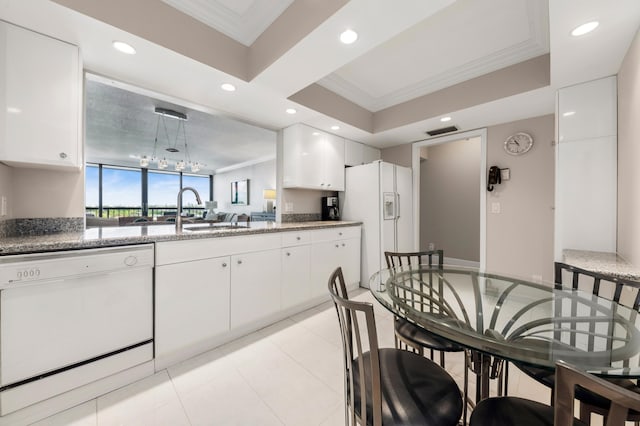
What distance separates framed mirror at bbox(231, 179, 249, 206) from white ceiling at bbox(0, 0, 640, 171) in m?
5.78

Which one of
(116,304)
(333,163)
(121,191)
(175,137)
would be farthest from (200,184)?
(116,304)

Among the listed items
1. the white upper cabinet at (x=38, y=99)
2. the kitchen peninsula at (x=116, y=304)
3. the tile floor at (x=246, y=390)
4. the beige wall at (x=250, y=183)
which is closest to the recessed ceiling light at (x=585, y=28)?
the tile floor at (x=246, y=390)

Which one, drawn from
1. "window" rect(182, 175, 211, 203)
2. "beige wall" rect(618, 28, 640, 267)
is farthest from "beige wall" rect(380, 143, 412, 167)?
"window" rect(182, 175, 211, 203)

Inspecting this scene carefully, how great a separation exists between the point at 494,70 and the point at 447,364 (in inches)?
110

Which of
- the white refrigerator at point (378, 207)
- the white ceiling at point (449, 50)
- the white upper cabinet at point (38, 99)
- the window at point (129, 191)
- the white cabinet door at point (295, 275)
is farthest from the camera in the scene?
the window at point (129, 191)

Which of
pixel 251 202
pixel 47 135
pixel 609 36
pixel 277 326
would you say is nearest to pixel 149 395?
pixel 277 326

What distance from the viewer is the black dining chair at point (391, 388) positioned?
0.79 metres

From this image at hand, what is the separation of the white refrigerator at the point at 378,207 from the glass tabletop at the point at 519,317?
1439 mm

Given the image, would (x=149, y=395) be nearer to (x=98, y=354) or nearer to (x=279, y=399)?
(x=98, y=354)

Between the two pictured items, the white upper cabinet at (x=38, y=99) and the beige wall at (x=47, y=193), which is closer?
the white upper cabinet at (x=38, y=99)

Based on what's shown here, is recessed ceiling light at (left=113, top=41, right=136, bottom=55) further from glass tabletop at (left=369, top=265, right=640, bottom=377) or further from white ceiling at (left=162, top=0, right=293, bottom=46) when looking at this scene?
glass tabletop at (left=369, top=265, right=640, bottom=377)

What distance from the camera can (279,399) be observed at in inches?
58.9

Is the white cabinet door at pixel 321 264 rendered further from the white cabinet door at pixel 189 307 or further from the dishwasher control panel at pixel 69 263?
the dishwasher control panel at pixel 69 263

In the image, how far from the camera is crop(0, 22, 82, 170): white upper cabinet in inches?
56.1
